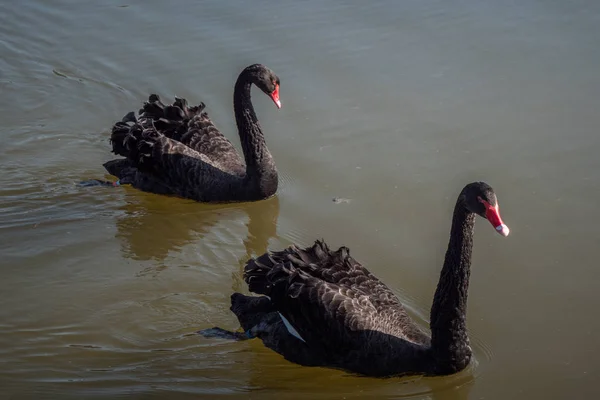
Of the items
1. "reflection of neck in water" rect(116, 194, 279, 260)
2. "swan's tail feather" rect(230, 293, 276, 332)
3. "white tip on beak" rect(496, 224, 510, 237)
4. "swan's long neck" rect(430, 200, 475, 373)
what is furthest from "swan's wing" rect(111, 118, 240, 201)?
"white tip on beak" rect(496, 224, 510, 237)

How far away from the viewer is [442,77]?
8.69 metres

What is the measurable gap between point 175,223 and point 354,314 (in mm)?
2507

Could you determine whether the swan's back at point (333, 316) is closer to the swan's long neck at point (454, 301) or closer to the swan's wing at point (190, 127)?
the swan's long neck at point (454, 301)

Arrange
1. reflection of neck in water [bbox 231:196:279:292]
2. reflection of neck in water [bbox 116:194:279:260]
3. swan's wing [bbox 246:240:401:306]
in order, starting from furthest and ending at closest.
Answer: reflection of neck in water [bbox 116:194:279:260] < reflection of neck in water [bbox 231:196:279:292] < swan's wing [bbox 246:240:401:306]

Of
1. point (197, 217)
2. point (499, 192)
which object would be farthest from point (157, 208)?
point (499, 192)

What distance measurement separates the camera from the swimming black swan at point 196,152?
24.3 ft

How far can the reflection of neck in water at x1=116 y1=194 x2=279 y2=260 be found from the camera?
6.75 metres

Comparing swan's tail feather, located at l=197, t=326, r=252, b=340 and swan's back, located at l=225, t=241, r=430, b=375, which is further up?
swan's back, located at l=225, t=241, r=430, b=375

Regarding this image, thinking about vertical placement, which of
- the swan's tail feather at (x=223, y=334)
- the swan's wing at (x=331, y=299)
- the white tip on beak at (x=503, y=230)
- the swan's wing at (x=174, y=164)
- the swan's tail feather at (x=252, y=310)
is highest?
the white tip on beak at (x=503, y=230)

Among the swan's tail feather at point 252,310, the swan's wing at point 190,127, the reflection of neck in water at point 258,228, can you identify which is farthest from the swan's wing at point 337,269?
the swan's wing at point 190,127

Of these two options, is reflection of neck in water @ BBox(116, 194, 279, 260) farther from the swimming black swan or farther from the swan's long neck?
the swan's long neck

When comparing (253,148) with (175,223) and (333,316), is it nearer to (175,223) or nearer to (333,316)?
(175,223)

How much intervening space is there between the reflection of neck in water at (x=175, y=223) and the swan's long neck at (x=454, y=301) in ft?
6.88

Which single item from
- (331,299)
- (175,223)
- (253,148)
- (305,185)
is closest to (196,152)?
(253,148)
